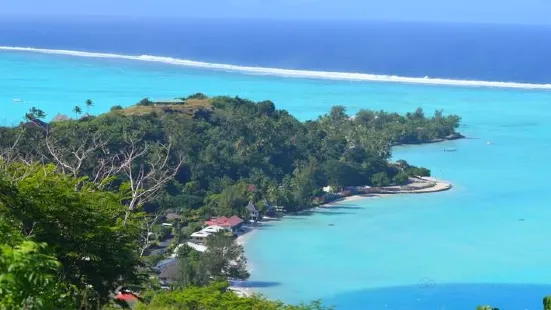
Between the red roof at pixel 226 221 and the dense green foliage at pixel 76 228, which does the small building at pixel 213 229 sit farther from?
the dense green foliage at pixel 76 228

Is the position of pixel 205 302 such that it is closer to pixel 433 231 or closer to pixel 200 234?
pixel 200 234

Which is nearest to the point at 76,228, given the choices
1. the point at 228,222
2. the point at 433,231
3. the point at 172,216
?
the point at 228,222

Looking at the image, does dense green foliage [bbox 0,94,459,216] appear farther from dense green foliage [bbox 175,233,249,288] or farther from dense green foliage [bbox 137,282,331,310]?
dense green foliage [bbox 137,282,331,310]

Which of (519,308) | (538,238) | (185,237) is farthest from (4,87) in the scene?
(519,308)

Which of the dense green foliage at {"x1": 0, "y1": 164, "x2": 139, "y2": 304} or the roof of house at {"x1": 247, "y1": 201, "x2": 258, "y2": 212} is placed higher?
the dense green foliage at {"x1": 0, "y1": 164, "x2": 139, "y2": 304}

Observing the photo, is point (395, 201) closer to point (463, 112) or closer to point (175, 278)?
point (175, 278)

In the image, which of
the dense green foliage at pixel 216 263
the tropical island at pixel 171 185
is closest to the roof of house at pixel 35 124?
the tropical island at pixel 171 185

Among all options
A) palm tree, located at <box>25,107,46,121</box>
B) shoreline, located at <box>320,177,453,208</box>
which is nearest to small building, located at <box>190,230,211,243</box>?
shoreline, located at <box>320,177,453,208</box>
